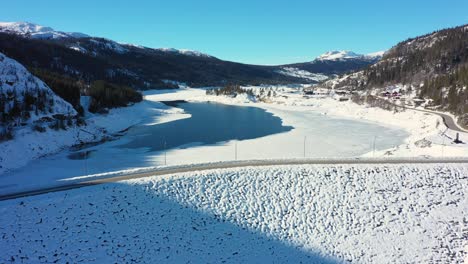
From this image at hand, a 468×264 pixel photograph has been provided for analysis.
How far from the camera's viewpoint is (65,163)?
110ft

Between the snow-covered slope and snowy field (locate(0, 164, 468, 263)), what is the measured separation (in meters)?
24.9

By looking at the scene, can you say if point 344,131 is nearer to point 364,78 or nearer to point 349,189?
point 349,189

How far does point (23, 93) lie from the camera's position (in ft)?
133

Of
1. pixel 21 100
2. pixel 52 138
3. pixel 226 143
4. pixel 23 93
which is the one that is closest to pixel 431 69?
pixel 226 143

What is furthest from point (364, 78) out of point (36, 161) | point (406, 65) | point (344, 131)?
point (36, 161)

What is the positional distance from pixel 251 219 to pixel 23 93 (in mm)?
35813

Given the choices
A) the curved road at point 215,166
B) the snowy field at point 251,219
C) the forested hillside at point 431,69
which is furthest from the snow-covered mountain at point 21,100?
the forested hillside at point 431,69

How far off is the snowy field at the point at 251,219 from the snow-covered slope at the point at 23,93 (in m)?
24.9

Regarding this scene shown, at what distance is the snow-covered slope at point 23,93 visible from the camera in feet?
126

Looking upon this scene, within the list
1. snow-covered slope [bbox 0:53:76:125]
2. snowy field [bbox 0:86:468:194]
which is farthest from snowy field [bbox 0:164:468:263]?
snow-covered slope [bbox 0:53:76:125]

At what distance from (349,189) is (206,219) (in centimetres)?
1088

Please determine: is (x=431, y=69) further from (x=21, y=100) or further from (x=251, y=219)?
(x=21, y=100)

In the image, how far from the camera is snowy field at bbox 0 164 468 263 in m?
17.3

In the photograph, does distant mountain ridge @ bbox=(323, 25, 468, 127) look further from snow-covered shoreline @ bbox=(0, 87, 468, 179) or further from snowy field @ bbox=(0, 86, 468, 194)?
snowy field @ bbox=(0, 86, 468, 194)
